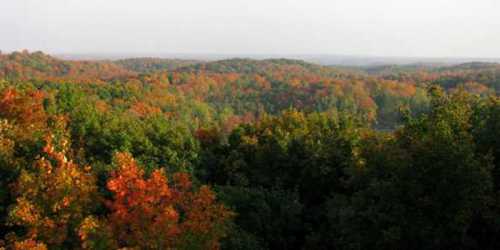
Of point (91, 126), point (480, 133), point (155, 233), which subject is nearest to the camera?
point (155, 233)

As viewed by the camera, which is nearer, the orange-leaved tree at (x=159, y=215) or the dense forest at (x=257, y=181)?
the dense forest at (x=257, y=181)

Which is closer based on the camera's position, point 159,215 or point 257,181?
point 159,215

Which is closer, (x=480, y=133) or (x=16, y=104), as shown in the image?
(x=480, y=133)

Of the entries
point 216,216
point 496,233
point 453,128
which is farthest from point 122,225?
point 496,233

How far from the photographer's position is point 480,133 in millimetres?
25375

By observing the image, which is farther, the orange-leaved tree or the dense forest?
the orange-leaved tree

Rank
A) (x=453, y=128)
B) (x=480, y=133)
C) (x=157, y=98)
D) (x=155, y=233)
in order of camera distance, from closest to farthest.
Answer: (x=155, y=233) < (x=453, y=128) < (x=480, y=133) < (x=157, y=98)

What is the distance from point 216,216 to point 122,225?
14.4 ft

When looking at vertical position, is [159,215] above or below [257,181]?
above

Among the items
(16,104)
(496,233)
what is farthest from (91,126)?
(496,233)

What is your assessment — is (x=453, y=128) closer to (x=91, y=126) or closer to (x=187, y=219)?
(x=187, y=219)

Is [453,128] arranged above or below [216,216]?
above

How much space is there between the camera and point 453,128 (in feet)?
74.3

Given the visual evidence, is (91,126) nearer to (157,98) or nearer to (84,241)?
(84,241)
